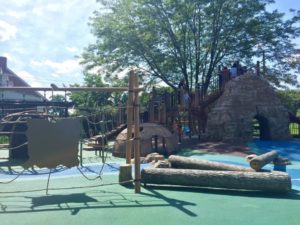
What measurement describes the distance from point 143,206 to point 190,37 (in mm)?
20338

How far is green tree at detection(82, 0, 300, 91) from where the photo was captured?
77.4 ft

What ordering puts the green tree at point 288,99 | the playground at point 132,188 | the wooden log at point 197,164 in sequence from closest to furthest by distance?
1. the playground at point 132,188
2. the wooden log at point 197,164
3. the green tree at point 288,99

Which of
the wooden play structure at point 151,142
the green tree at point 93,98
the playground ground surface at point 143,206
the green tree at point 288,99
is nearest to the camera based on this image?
the playground ground surface at point 143,206

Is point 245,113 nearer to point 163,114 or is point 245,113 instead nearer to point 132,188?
point 163,114

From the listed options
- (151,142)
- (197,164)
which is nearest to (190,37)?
(151,142)

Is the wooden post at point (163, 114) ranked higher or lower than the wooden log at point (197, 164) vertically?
higher

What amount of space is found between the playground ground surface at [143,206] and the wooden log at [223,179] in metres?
0.15

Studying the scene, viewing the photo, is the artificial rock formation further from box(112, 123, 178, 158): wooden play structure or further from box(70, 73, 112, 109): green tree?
box(70, 73, 112, 109): green tree

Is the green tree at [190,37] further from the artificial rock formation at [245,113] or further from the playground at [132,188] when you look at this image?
the playground at [132,188]

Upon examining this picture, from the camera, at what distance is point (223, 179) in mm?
6906

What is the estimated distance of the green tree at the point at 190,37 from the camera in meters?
23.6

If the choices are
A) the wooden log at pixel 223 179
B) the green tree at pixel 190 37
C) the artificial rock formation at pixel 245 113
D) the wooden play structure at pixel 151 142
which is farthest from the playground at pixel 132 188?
the green tree at pixel 190 37

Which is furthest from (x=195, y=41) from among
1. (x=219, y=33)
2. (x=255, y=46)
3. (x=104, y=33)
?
(x=104, y=33)

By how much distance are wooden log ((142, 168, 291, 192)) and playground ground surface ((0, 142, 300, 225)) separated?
0.48ft
